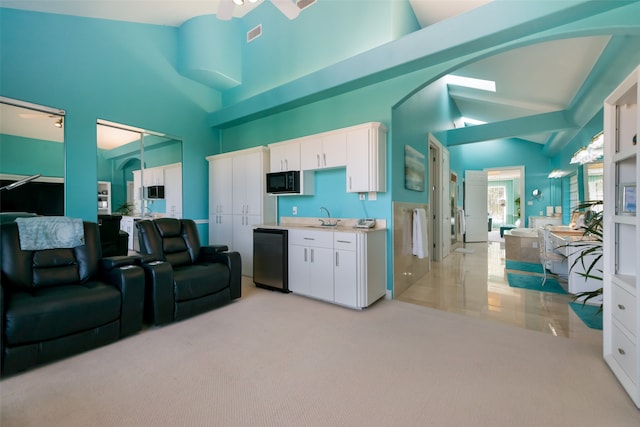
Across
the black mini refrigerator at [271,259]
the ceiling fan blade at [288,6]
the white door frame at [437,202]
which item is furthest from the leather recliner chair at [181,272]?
the white door frame at [437,202]

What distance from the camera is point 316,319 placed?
278cm

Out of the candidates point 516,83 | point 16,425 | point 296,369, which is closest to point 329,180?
point 296,369

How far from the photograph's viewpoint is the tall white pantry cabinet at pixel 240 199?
429cm

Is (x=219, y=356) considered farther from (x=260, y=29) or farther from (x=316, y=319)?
(x=260, y=29)

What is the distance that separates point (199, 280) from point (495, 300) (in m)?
3.50

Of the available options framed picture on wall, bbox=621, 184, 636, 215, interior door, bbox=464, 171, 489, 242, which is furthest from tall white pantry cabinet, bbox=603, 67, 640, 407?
interior door, bbox=464, 171, 489, 242

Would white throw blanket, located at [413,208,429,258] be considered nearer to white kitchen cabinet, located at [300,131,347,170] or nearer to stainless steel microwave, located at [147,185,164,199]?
white kitchen cabinet, located at [300,131,347,170]

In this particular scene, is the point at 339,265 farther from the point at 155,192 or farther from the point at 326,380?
the point at 155,192

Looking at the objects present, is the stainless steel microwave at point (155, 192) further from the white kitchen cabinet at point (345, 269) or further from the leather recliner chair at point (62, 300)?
the white kitchen cabinet at point (345, 269)

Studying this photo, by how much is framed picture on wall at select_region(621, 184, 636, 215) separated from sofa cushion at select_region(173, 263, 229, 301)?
11.3 ft

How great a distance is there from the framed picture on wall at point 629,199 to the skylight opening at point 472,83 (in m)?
3.93

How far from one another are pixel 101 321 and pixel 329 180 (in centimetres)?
288

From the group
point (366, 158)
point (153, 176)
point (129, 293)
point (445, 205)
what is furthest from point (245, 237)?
point (445, 205)

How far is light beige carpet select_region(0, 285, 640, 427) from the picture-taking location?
1469 millimetres
